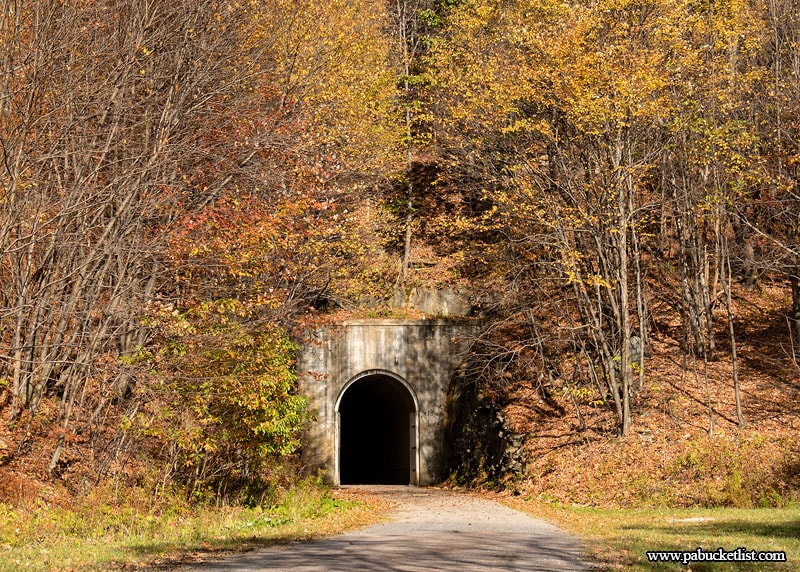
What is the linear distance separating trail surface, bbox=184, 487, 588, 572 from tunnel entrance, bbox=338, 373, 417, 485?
1082cm

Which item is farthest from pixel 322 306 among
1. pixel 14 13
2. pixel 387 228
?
pixel 14 13

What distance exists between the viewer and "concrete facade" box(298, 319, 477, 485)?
2547 cm

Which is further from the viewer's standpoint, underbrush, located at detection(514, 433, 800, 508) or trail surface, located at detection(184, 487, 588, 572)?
underbrush, located at detection(514, 433, 800, 508)

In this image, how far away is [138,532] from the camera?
38.0ft

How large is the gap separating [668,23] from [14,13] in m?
13.8

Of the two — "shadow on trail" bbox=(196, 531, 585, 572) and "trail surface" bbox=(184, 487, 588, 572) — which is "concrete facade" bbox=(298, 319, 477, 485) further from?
"shadow on trail" bbox=(196, 531, 585, 572)

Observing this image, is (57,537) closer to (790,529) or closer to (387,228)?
(790,529)

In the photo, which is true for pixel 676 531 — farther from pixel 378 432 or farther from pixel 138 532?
pixel 378 432

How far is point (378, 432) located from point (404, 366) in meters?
9.09

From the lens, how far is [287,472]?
17.7 metres

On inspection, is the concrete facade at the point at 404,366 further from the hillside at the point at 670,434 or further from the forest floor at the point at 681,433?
the forest floor at the point at 681,433

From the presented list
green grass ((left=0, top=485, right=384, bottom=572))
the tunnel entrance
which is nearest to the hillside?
the tunnel entrance

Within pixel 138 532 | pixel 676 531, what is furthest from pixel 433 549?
pixel 676 531

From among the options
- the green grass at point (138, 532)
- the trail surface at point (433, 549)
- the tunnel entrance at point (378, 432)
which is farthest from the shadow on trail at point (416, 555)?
the tunnel entrance at point (378, 432)
